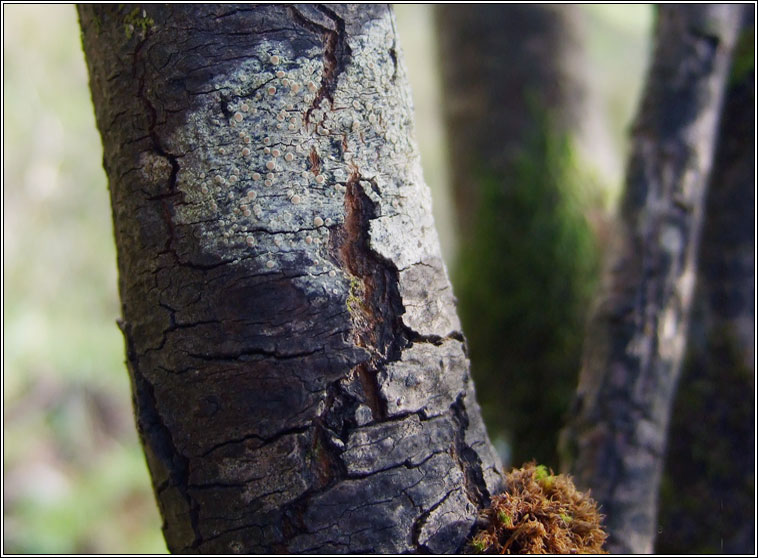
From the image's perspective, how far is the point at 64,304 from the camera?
17.6ft

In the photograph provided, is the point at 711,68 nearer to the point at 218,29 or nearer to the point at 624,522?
the point at 624,522

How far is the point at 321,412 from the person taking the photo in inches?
30.9

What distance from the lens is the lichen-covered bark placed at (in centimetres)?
78

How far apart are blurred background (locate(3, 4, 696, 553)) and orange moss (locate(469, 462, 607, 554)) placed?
3.08 meters

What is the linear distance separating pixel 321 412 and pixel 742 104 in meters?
1.46

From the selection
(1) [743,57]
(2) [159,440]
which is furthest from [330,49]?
(1) [743,57]

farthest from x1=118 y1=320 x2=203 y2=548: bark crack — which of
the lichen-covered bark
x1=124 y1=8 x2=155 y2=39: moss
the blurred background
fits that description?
the blurred background

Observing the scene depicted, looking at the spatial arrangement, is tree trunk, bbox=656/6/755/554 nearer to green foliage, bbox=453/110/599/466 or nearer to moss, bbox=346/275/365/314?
green foliage, bbox=453/110/599/466

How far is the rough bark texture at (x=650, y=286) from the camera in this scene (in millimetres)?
1252

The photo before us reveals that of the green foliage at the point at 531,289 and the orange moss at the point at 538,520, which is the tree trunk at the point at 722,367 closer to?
the green foliage at the point at 531,289

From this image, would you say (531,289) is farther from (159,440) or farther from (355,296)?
(159,440)

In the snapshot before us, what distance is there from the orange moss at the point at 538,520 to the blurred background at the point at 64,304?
10.1 ft

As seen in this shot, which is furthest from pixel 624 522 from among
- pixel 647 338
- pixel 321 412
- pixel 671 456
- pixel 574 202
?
pixel 574 202

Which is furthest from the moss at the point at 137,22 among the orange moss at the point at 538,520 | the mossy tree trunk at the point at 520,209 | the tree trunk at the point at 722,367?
the mossy tree trunk at the point at 520,209
